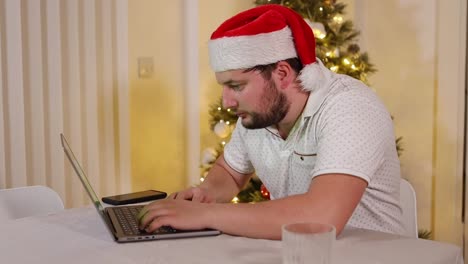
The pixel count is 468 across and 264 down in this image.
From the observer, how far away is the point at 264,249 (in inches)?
47.4

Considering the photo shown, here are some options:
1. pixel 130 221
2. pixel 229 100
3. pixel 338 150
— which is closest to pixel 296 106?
pixel 229 100

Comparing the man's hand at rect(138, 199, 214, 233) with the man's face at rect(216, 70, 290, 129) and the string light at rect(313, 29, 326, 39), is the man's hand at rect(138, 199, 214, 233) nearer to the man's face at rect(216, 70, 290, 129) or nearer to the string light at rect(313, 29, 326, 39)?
the man's face at rect(216, 70, 290, 129)

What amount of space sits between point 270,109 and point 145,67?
1790mm

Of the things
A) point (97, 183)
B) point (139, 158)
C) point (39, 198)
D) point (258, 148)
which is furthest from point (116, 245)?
point (139, 158)

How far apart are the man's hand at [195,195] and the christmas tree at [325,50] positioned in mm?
1343

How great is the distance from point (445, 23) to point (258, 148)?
192 centimetres

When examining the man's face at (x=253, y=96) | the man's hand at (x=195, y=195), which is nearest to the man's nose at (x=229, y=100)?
the man's face at (x=253, y=96)

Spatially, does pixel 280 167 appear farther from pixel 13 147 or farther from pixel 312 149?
pixel 13 147

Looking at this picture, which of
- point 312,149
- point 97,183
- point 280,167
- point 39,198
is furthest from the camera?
point 97,183

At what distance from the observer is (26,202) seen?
75.3 inches

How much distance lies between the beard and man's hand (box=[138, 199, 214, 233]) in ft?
1.26

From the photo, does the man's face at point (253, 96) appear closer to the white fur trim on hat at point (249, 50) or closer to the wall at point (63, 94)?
the white fur trim on hat at point (249, 50)

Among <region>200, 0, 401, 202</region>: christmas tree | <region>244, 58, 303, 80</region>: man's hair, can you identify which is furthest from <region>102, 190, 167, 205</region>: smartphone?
<region>200, 0, 401, 202</region>: christmas tree

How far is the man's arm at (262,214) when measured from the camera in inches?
50.8
